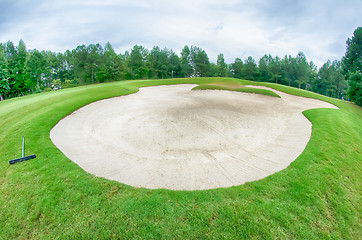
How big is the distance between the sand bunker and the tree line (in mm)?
45379

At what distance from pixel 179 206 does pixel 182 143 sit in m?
3.35

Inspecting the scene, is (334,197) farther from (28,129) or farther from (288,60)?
(288,60)

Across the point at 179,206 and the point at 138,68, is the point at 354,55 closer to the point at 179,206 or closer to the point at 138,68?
the point at 179,206

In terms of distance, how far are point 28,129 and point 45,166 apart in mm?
4174

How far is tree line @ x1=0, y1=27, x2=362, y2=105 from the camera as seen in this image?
4269cm

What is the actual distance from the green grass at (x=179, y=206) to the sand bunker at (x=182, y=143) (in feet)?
1.59

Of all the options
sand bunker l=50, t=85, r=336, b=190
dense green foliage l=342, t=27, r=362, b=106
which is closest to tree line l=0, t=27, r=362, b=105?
dense green foliage l=342, t=27, r=362, b=106

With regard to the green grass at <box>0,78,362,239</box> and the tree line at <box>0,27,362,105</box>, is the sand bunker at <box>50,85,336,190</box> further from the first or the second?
the tree line at <box>0,27,362,105</box>

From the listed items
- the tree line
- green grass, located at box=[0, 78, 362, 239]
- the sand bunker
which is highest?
the tree line

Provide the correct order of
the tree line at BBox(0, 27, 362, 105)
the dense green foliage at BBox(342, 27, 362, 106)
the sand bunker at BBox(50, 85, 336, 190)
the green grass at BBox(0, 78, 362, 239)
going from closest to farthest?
the green grass at BBox(0, 78, 362, 239) < the sand bunker at BBox(50, 85, 336, 190) < the dense green foliage at BBox(342, 27, 362, 106) < the tree line at BBox(0, 27, 362, 105)

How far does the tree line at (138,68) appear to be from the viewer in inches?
1681

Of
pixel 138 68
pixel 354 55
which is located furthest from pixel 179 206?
pixel 138 68

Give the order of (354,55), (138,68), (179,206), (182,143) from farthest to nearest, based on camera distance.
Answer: (138,68) → (354,55) → (182,143) → (179,206)

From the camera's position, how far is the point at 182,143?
7.15m
